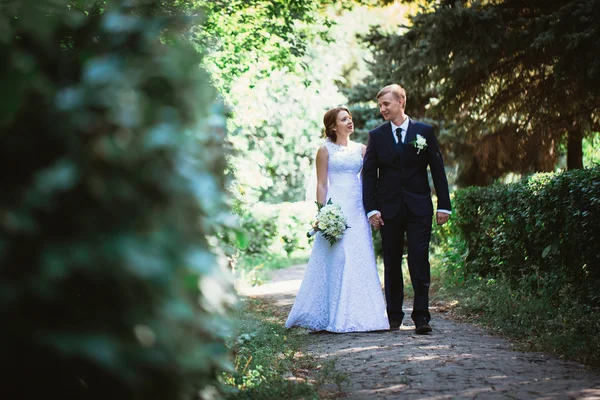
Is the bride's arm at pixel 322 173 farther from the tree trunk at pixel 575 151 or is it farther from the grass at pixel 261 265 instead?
the grass at pixel 261 265

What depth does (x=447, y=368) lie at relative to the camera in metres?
4.79

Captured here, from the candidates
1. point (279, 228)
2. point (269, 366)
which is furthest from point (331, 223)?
point (279, 228)

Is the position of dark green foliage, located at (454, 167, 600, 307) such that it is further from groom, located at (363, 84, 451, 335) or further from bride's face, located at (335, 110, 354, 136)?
bride's face, located at (335, 110, 354, 136)

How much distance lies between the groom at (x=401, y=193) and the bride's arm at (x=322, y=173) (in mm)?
681

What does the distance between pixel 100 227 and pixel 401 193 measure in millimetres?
5199

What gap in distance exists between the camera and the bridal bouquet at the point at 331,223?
7152 millimetres

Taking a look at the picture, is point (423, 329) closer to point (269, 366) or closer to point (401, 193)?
point (401, 193)

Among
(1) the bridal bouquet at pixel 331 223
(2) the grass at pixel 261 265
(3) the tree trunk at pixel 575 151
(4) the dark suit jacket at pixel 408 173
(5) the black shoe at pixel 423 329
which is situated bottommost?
(5) the black shoe at pixel 423 329

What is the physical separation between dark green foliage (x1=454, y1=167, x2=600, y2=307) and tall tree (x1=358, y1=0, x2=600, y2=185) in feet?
6.45

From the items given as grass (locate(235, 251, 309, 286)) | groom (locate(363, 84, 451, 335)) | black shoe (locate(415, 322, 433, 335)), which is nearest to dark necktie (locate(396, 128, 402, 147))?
groom (locate(363, 84, 451, 335))

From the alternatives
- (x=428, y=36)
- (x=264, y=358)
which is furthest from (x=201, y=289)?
(x=428, y=36)

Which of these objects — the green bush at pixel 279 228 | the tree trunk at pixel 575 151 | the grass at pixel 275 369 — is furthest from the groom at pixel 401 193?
the green bush at pixel 279 228

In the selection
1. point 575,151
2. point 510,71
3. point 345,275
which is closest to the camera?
point 345,275

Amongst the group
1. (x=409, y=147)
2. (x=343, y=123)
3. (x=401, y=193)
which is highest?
(x=343, y=123)
